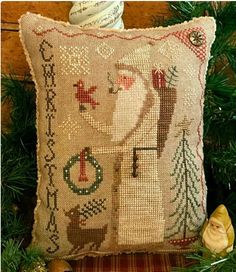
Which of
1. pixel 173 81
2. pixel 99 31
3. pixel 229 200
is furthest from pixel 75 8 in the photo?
pixel 229 200

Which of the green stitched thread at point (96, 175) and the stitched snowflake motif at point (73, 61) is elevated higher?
the stitched snowflake motif at point (73, 61)

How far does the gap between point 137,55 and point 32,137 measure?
318 millimetres

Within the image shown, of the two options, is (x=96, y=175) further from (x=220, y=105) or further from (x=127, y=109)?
(x=220, y=105)

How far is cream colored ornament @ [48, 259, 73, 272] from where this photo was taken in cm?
84

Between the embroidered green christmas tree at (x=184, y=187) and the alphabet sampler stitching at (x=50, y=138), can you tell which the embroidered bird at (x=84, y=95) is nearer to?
the alphabet sampler stitching at (x=50, y=138)

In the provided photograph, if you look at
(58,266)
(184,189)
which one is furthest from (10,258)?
(184,189)

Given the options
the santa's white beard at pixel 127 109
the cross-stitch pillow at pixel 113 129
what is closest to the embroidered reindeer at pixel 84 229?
the cross-stitch pillow at pixel 113 129

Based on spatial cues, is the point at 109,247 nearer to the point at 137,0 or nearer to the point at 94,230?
the point at 94,230

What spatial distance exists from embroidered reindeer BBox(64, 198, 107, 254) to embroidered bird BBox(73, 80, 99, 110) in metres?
0.16

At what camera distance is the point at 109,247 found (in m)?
0.84

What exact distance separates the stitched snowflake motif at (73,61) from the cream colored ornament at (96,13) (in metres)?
0.11

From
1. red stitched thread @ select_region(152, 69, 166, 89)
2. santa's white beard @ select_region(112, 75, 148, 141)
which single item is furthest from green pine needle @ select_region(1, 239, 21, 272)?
red stitched thread @ select_region(152, 69, 166, 89)

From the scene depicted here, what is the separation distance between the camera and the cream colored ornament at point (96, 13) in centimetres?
89

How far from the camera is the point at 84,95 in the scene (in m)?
0.79
